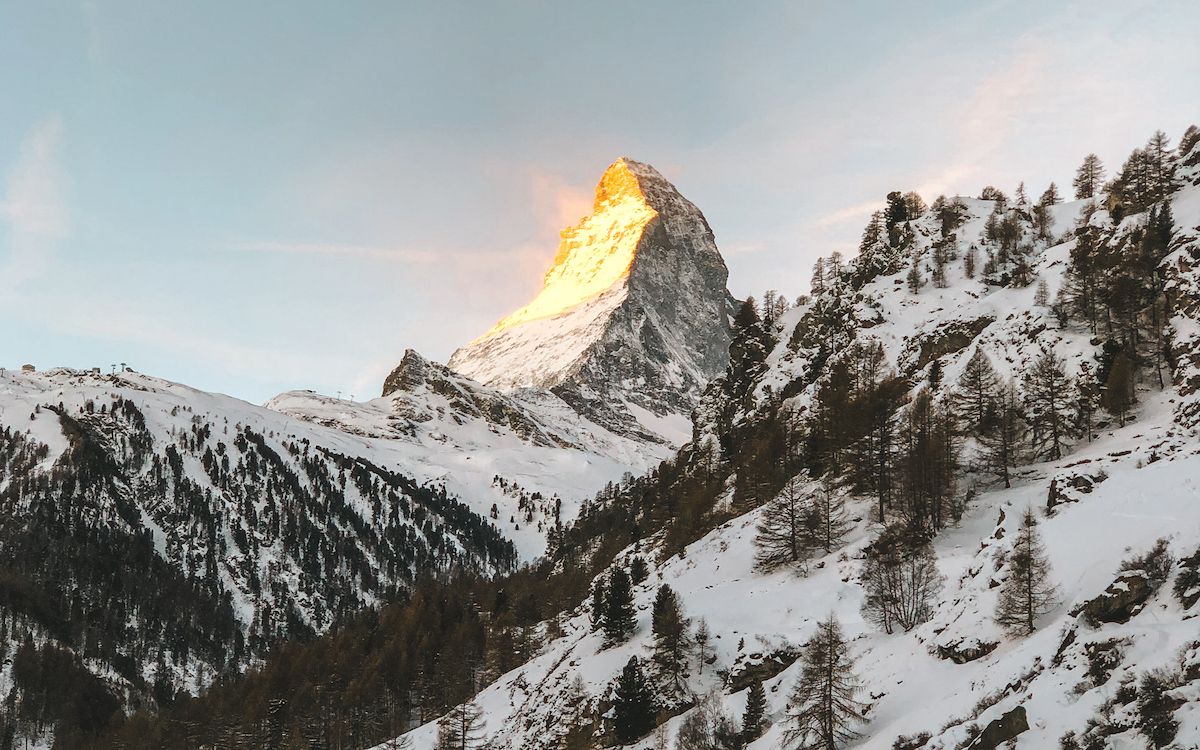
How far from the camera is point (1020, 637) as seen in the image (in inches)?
1346

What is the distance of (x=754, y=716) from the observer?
43.4 metres

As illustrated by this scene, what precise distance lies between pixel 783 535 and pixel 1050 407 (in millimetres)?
24443

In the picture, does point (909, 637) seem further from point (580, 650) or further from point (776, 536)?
point (580, 650)

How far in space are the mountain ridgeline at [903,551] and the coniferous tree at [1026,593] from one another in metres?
0.14

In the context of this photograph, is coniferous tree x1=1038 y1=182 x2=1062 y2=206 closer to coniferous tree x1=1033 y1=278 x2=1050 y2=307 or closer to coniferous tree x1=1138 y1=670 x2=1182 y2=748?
coniferous tree x1=1033 y1=278 x2=1050 y2=307

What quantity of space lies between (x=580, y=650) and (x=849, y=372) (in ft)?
165

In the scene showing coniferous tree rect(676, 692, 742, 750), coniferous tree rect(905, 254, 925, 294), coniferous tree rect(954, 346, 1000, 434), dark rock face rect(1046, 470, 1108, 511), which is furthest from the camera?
coniferous tree rect(905, 254, 925, 294)

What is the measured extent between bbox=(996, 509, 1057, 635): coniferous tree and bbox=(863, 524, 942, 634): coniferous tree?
1051 cm

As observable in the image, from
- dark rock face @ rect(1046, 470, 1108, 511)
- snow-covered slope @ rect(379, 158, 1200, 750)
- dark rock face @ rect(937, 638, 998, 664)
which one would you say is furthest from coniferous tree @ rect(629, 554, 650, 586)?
dark rock face @ rect(937, 638, 998, 664)

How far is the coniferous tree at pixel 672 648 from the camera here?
183 ft

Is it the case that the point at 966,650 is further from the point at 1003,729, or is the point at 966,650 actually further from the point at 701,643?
the point at 701,643

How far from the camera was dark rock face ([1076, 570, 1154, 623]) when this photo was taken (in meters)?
27.4

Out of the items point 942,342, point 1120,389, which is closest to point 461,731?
point 1120,389

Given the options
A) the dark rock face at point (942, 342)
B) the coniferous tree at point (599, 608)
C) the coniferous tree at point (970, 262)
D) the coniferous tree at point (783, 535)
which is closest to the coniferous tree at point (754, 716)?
the coniferous tree at point (783, 535)
